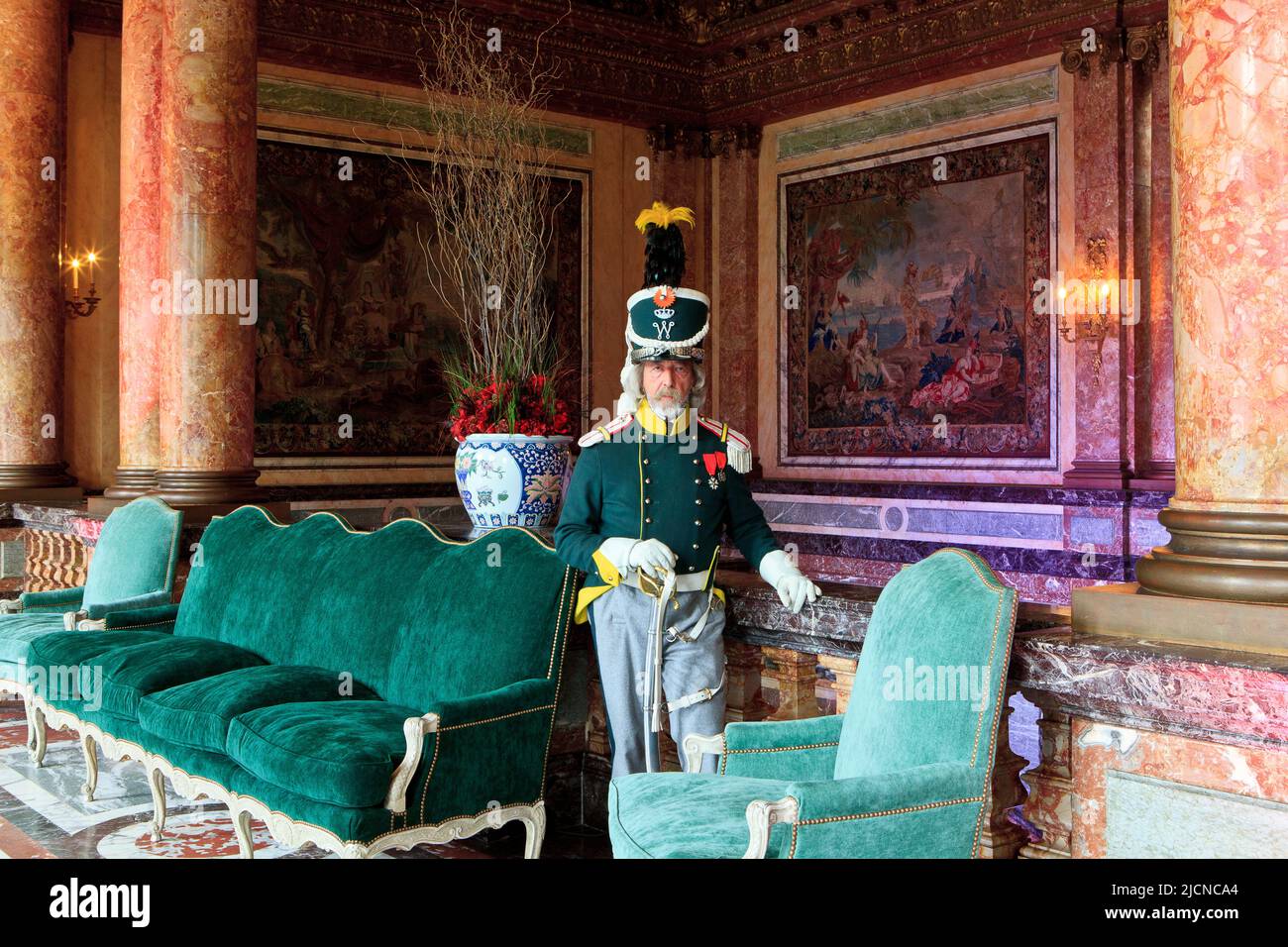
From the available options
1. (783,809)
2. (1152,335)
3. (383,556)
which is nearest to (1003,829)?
(783,809)

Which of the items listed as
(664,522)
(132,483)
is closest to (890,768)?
(664,522)

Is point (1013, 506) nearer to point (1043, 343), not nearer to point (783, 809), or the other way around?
point (1043, 343)

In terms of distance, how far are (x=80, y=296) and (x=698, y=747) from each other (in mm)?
7643

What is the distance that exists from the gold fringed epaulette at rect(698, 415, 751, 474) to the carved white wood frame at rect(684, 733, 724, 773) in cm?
76

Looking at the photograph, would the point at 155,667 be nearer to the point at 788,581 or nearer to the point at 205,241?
the point at 788,581

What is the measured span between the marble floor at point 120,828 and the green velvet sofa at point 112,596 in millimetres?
354

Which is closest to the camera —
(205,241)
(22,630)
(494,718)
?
(494,718)

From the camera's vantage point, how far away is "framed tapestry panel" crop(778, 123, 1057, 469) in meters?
10.3

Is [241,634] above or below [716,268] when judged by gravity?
below

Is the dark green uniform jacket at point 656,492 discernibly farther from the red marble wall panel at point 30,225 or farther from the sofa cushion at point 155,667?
Result: the red marble wall panel at point 30,225

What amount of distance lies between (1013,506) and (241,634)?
660 centimetres

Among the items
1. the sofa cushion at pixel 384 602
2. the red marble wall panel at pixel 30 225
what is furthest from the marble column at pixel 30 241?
the sofa cushion at pixel 384 602

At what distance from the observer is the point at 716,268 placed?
12727mm

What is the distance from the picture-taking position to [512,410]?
16.2 feet
